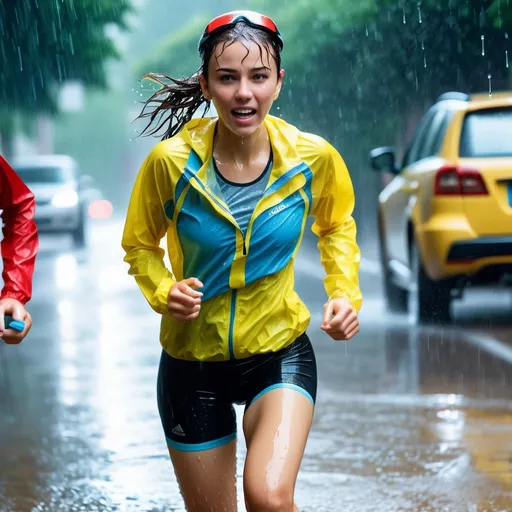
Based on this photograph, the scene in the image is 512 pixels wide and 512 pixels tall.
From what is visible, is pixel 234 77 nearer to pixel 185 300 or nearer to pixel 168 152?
pixel 168 152

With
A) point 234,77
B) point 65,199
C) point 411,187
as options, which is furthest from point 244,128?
point 65,199

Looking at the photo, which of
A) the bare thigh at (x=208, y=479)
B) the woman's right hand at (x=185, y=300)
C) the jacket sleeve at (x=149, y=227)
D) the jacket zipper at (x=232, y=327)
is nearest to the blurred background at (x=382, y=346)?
Result: the jacket sleeve at (x=149, y=227)

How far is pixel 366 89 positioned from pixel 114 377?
17.8m

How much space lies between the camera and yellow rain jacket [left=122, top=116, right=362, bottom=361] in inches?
160

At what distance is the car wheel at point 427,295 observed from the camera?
35.6 feet

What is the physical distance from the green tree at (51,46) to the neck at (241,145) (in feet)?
60.2

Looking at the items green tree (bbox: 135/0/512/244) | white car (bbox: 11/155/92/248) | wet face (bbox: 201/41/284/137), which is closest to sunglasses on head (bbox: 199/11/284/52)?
wet face (bbox: 201/41/284/137)

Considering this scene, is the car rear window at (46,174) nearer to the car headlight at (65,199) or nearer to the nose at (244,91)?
the car headlight at (65,199)

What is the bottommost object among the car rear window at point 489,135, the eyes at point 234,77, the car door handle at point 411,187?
the car door handle at point 411,187

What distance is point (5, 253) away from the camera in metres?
4.41

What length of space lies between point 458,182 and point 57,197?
18122 mm

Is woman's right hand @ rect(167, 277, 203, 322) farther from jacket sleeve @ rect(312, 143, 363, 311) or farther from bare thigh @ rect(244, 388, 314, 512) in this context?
jacket sleeve @ rect(312, 143, 363, 311)

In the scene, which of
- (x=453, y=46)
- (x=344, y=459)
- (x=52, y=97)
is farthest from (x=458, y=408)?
(x=52, y=97)

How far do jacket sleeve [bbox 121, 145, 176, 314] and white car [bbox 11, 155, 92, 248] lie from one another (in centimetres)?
2300
